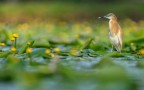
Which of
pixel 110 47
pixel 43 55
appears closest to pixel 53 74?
pixel 43 55

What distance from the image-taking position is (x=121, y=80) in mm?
5754

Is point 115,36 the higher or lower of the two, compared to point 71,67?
higher

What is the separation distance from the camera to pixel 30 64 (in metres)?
7.34

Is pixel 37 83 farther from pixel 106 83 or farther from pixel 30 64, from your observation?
pixel 30 64

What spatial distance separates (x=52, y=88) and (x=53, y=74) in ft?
1.34

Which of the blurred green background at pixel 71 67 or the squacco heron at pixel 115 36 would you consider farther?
the squacco heron at pixel 115 36

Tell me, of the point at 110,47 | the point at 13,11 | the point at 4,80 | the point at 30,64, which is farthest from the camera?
the point at 13,11

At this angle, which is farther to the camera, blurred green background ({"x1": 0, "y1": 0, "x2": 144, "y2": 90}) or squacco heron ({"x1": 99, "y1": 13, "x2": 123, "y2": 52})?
squacco heron ({"x1": 99, "y1": 13, "x2": 123, "y2": 52})

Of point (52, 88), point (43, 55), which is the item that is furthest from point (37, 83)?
point (43, 55)

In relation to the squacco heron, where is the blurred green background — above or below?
below

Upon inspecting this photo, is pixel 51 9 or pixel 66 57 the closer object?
pixel 66 57

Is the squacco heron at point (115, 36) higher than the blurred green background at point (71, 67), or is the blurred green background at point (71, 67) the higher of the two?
the squacco heron at point (115, 36)

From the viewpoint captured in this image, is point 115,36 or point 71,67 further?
point 115,36

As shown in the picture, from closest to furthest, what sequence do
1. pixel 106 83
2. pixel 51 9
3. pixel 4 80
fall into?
pixel 106 83 → pixel 4 80 → pixel 51 9
